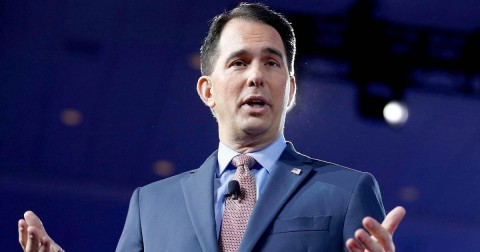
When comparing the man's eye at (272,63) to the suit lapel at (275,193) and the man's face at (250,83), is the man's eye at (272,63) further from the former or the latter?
the suit lapel at (275,193)

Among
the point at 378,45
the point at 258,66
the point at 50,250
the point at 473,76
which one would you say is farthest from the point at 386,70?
the point at 50,250

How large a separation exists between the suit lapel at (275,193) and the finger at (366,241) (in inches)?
14.4

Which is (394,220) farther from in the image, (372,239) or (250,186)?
(250,186)

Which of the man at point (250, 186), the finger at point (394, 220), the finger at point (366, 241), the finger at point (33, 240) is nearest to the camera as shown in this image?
the finger at point (366, 241)

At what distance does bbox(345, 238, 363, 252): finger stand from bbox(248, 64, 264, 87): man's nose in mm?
632

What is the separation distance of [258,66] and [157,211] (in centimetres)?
48

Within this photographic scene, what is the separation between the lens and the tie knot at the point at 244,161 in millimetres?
1959

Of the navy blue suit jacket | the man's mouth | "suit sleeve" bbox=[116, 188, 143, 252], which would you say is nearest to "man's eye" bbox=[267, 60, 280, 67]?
the man's mouth

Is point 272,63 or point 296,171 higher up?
point 272,63

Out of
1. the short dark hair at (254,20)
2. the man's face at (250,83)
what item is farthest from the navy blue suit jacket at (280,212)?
the short dark hair at (254,20)

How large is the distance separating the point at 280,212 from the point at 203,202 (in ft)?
0.70

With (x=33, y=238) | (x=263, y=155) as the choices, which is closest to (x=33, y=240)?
(x=33, y=238)

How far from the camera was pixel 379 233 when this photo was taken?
1455 mm

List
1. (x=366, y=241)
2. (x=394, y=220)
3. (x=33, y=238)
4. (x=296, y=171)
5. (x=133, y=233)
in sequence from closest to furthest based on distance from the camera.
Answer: (x=366, y=241)
(x=394, y=220)
(x=33, y=238)
(x=296, y=171)
(x=133, y=233)
